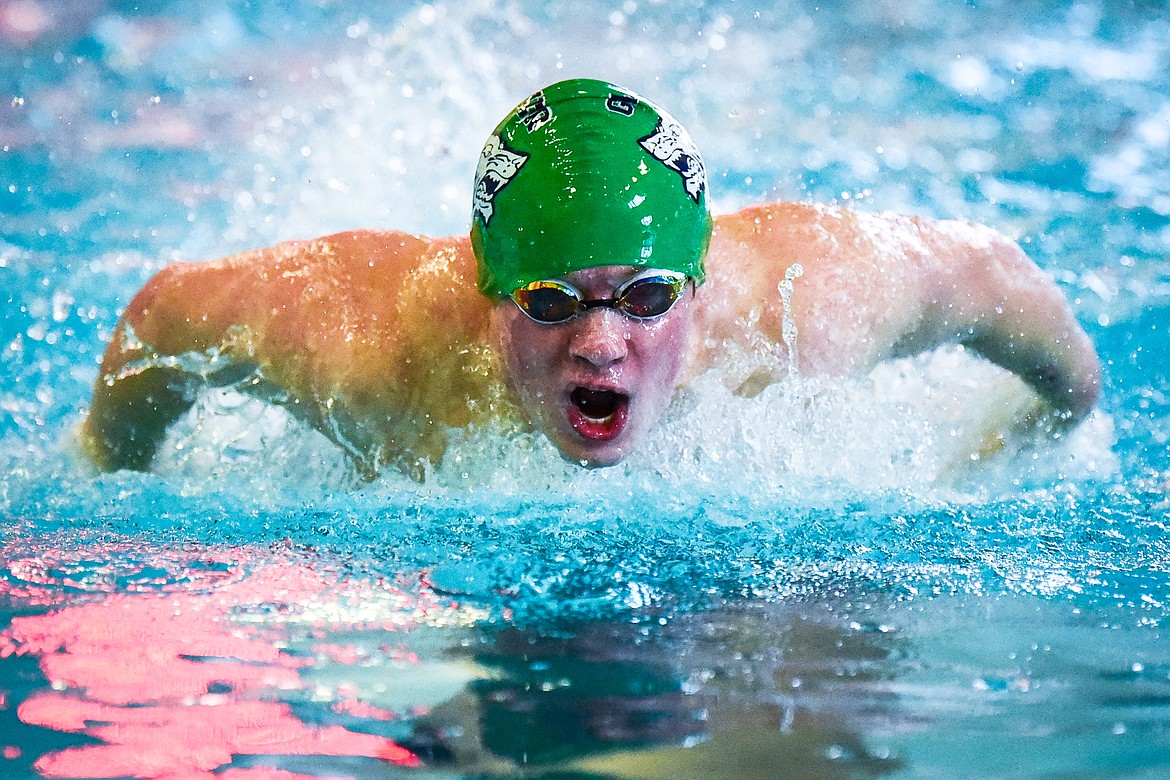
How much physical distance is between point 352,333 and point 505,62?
3289 mm

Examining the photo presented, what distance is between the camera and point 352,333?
2701mm

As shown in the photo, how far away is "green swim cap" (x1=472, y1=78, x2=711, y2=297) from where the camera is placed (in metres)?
2.45

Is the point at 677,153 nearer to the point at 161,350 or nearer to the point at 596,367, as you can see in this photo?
the point at 596,367

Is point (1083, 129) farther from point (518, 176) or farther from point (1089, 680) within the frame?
point (1089, 680)

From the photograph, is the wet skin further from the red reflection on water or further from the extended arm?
the red reflection on water

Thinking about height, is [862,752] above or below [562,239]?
below

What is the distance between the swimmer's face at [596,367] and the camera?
2.44m

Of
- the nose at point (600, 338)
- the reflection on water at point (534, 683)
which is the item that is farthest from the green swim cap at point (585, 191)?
the reflection on water at point (534, 683)

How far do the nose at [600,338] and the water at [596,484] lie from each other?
39cm

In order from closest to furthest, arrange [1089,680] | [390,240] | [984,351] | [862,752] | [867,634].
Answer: [862,752] → [1089,680] → [867,634] → [390,240] → [984,351]

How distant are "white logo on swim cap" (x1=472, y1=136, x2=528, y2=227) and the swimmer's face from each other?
235 mm

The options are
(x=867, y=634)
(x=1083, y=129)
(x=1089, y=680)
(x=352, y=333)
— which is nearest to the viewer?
(x=1089, y=680)

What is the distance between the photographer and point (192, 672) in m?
1.71

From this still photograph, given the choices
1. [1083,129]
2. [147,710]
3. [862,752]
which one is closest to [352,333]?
[147,710]
